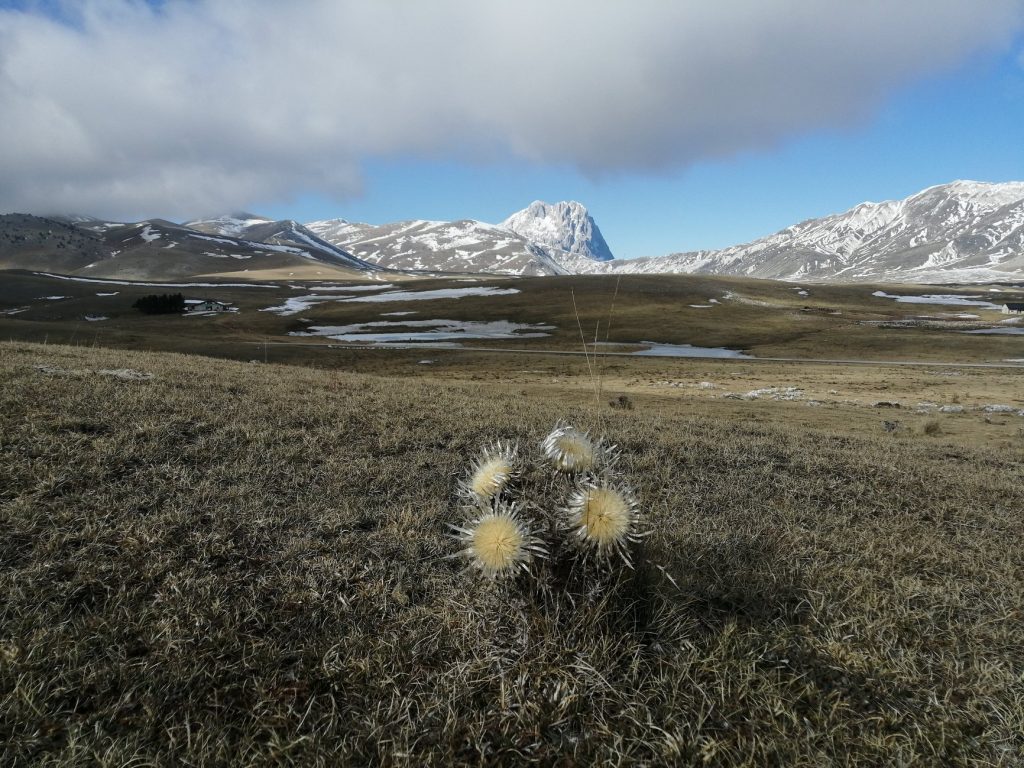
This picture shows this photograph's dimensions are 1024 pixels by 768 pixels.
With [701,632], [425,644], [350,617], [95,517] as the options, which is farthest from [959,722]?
[95,517]

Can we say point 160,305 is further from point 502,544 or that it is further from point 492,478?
point 502,544

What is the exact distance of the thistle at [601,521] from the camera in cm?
286

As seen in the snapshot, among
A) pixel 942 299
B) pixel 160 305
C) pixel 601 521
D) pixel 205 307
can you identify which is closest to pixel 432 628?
pixel 601 521

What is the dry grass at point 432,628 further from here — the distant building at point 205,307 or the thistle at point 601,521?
the distant building at point 205,307

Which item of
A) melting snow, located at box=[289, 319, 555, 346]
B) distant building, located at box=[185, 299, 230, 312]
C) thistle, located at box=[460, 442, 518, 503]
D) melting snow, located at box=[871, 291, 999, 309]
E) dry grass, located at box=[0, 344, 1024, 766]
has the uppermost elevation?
thistle, located at box=[460, 442, 518, 503]

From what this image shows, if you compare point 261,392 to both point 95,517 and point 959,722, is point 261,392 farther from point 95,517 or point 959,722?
point 959,722

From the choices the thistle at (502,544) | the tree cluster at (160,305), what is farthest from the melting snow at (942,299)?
the tree cluster at (160,305)

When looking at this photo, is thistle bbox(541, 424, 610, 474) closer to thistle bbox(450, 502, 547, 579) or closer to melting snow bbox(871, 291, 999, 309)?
thistle bbox(450, 502, 547, 579)

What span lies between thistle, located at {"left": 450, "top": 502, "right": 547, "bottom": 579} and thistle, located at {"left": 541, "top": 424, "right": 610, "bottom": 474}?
0.52 m

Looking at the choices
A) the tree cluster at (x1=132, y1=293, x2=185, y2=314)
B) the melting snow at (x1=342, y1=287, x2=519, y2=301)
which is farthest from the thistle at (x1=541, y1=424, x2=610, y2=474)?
the melting snow at (x1=342, y1=287, x2=519, y2=301)

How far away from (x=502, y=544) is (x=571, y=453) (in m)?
0.79

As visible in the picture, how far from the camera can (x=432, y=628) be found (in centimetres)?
334

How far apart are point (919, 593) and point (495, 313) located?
78.4 metres

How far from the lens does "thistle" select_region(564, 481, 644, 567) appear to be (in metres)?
2.86
